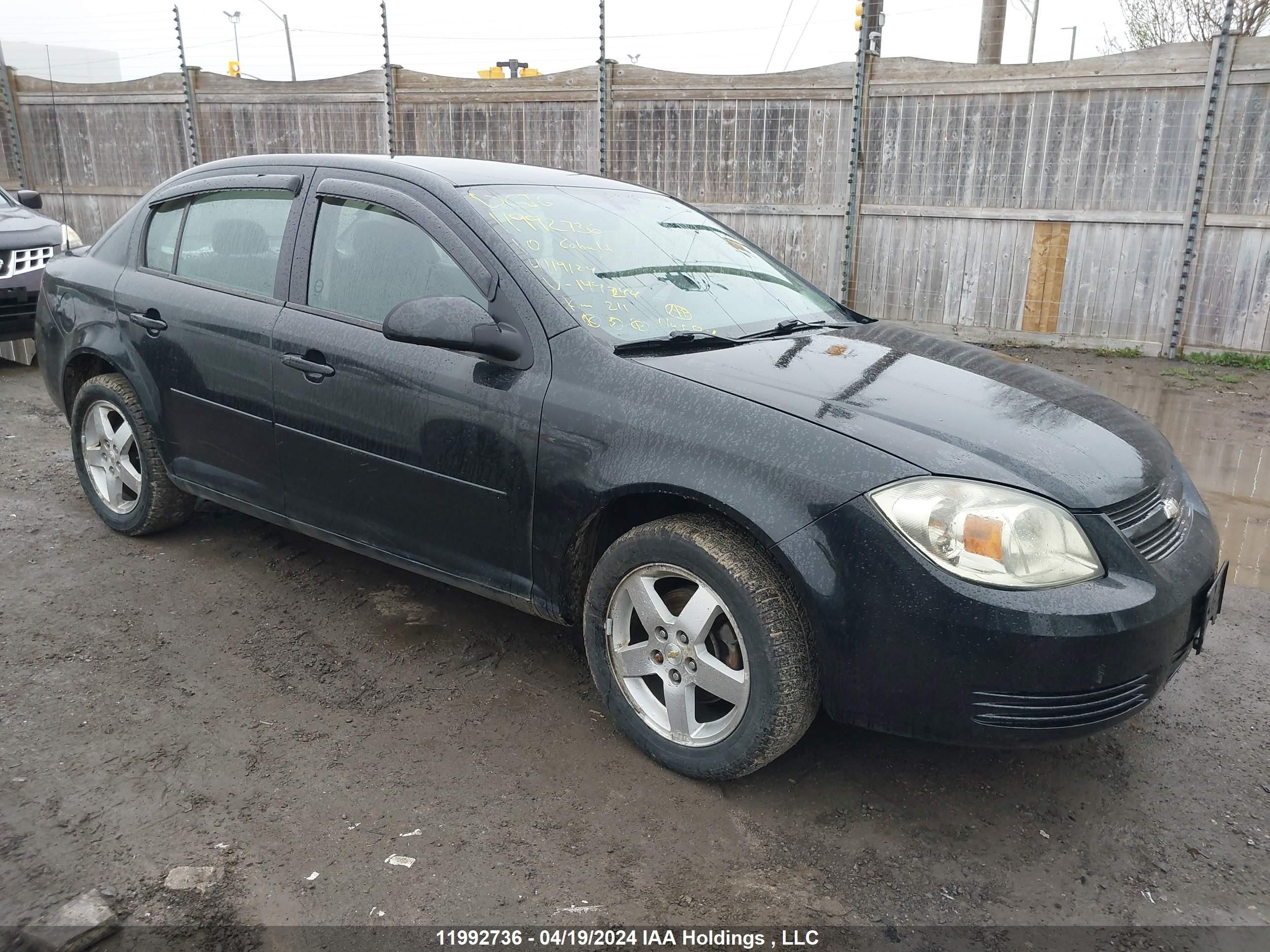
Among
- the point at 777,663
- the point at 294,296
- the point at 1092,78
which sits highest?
the point at 1092,78

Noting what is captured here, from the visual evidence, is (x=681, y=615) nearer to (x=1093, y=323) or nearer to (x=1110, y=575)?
(x=1110, y=575)

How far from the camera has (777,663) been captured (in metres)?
2.53

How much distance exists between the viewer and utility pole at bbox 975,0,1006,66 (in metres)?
13.5

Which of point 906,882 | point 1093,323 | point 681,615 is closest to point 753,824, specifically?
point 906,882

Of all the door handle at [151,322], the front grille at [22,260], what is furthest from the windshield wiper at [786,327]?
the front grille at [22,260]

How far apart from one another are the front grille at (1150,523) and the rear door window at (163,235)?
147 inches

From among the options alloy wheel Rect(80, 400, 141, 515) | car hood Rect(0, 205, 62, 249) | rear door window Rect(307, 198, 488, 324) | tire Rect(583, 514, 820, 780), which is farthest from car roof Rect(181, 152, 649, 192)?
car hood Rect(0, 205, 62, 249)

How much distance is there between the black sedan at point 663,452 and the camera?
2.40 meters

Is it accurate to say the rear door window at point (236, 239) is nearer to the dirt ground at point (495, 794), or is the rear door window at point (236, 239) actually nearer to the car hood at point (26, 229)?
the dirt ground at point (495, 794)

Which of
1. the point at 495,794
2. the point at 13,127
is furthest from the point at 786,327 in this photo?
the point at 13,127

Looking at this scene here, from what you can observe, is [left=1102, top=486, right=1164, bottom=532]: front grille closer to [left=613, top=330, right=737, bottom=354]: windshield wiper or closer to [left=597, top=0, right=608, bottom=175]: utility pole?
[left=613, top=330, right=737, bottom=354]: windshield wiper

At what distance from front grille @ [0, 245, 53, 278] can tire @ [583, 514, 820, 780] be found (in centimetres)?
696

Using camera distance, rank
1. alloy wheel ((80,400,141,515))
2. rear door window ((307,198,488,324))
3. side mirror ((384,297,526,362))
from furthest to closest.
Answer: alloy wheel ((80,400,141,515))
rear door window ((307,198,488,324))
side mirror ((384,297,526,362))

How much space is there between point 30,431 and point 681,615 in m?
5.53
